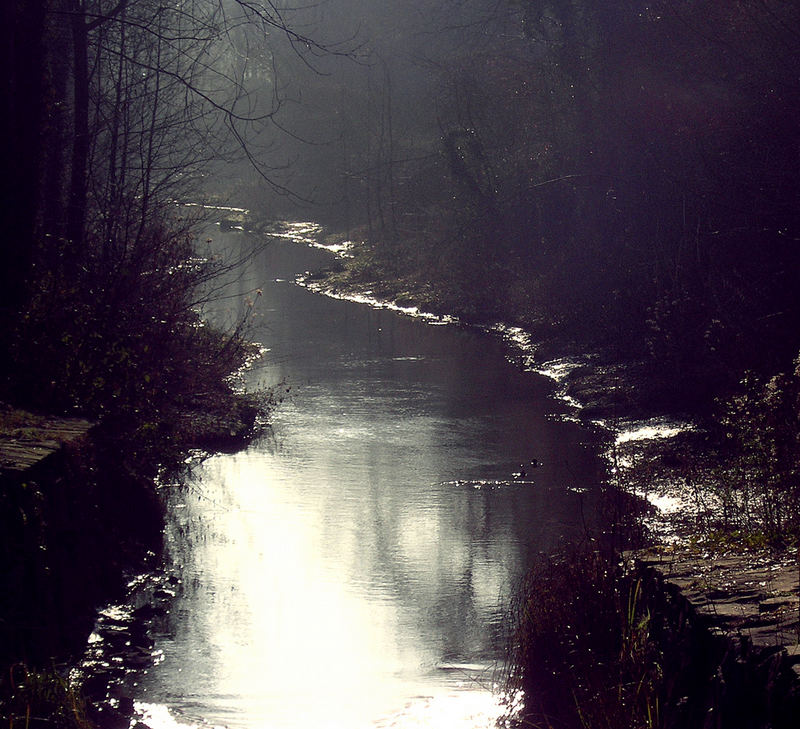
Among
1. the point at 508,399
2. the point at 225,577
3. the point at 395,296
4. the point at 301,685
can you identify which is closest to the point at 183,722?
the point at 301,685

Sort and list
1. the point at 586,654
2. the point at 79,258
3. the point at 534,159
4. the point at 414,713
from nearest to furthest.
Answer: the point at 586,654, the point at 414,713, the point at 79,258, the point at 534,159

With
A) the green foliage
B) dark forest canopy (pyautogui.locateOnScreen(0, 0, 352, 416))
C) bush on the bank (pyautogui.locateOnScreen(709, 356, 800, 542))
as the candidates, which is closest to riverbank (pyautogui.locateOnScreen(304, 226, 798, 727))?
bush on the bank (pyautogui.locateOnScreen(709, 356, 800, 542))

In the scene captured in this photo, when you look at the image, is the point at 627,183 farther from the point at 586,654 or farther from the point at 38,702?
the point at 38,702

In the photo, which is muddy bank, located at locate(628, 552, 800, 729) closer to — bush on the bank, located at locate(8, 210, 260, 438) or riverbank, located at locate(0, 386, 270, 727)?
riverbank, located at locate(0, 386, 270, 727)

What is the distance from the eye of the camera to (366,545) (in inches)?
500

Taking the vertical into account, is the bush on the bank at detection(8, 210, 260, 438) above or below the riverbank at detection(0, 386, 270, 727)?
above

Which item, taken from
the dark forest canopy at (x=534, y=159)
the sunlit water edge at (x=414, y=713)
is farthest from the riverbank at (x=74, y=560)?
the dark forest canopy at (x=534, y=159)

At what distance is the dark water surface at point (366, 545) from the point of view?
859 centimetres

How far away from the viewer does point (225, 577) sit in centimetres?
1148

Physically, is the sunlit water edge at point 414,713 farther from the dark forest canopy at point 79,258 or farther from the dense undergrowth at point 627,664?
the dark forest canopy at point 79,258

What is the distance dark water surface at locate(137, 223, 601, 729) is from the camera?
8.59m

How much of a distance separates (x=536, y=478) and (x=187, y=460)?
17.6 ft

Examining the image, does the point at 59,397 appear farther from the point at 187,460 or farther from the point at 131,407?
the point at 187,460

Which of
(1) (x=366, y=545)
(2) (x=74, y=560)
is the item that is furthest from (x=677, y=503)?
(2) (x=74, y=560)
